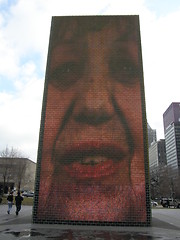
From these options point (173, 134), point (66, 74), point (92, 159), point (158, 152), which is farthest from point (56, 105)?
point (158, 152)

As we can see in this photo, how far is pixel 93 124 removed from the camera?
12.4 meters

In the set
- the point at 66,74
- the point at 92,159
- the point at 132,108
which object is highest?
the point at 66,74

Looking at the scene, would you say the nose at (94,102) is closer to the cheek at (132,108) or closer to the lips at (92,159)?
the cheek at (132,108)

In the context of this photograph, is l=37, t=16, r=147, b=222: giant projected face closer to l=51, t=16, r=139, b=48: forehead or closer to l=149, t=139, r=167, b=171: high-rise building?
l=51, t=16, r=139, b=48: forehead

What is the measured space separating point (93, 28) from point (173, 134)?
4500 inches

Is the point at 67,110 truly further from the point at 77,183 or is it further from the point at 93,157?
the point at 77,183

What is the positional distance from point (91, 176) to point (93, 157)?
1002mm

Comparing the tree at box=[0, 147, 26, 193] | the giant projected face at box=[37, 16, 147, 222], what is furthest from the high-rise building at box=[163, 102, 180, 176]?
the giant projected face at box=[37, 16, 147, 222]

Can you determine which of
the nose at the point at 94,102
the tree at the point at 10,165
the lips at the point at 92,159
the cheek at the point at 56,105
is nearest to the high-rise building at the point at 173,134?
the tree at the point at 10,165

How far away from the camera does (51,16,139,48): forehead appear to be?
14148 millimetres

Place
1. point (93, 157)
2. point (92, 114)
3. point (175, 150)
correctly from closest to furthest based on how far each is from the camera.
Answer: point (93, 157), point (92, 114), point (175, 150)

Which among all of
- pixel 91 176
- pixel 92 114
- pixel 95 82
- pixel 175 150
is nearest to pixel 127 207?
pixel 91 176

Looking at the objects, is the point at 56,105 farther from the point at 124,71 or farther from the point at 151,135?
the point at 151,135

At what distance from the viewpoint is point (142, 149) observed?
1193cm
